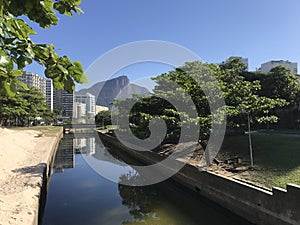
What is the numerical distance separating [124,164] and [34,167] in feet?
25.9

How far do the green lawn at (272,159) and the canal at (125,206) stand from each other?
1.97 m

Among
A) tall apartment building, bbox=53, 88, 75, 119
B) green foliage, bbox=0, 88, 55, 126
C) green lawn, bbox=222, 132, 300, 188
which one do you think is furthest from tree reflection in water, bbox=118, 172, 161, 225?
tall apartment building, bbox=53, 88, 75, 119

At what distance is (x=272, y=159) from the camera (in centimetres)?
1058

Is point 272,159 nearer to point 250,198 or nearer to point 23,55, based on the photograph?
point 250,198

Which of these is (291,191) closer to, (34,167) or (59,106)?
(34,167)

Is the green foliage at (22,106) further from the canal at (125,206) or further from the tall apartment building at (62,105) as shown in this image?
the tall apartment building at (62,105)

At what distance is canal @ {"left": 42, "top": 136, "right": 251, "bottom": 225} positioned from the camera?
26.8 ft

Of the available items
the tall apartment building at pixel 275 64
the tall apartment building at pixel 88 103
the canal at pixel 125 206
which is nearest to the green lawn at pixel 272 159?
the canal at pixel 125 206

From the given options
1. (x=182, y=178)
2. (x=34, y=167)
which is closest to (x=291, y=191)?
(x=182, y=178)

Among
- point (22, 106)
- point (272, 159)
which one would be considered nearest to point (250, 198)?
point (272, 159)

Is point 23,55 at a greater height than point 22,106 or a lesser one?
lesser

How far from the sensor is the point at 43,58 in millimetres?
1765

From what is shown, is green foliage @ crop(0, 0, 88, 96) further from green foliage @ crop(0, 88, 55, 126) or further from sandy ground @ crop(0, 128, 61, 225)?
green foliage @ crop(0, 88, 55, 126)

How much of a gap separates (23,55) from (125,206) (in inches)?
357
